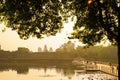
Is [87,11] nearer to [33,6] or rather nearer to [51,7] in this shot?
[51,7]

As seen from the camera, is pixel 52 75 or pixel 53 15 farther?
pixel 52 75

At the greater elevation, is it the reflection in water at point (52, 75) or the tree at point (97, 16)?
the tree at point (97, 16)

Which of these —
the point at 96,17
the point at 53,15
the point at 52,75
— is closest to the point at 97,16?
the point at 96,17

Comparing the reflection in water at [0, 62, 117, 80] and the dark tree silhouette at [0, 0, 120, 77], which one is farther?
the reflection in water at [0, 62, 117, 80]

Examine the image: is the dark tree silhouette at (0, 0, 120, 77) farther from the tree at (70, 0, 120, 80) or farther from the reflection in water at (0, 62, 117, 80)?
the reflection in water at (0, 62, 117, 80)

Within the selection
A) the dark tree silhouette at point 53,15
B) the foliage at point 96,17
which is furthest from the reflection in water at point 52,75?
the dark tree silhouette at point 53,15

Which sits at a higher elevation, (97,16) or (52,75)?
(97,16)

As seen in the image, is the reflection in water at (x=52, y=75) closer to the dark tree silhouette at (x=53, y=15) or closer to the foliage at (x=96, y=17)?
the foliage at (x=96, y=17)

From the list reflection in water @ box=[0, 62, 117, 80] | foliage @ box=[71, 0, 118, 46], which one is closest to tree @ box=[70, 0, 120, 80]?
foliage @ box=[71, 0, 118, 46]

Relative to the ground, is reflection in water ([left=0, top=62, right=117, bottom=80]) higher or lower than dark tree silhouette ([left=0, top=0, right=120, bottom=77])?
lower

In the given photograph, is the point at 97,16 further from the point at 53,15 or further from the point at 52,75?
the point at 52,75

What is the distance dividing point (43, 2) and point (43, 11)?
3.28ft

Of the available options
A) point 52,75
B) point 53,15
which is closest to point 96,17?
point 53,15

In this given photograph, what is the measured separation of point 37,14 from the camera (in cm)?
2072
